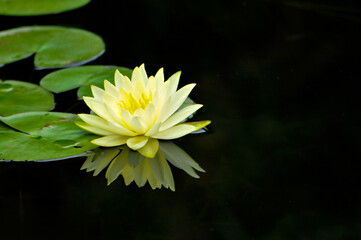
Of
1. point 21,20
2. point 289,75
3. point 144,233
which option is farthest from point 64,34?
point 144,233

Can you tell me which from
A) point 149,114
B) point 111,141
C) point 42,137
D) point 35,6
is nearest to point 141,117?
point 149,114

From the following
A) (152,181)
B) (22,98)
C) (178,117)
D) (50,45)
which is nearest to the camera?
(152,181)

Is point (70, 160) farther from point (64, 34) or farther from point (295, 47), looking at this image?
point (295, 47)

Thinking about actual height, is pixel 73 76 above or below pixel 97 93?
below

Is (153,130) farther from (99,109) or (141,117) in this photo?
(99,109)

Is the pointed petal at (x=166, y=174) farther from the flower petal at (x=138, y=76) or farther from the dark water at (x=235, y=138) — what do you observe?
the flower petal at (x=138, y=76)

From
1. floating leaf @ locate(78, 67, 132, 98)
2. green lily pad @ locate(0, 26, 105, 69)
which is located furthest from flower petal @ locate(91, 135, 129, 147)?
green lily pad @ locate(0, 26, 105, 69)

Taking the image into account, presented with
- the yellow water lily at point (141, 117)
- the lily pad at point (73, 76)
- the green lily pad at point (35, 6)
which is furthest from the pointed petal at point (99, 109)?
the green lily pad at point (35, 6)
